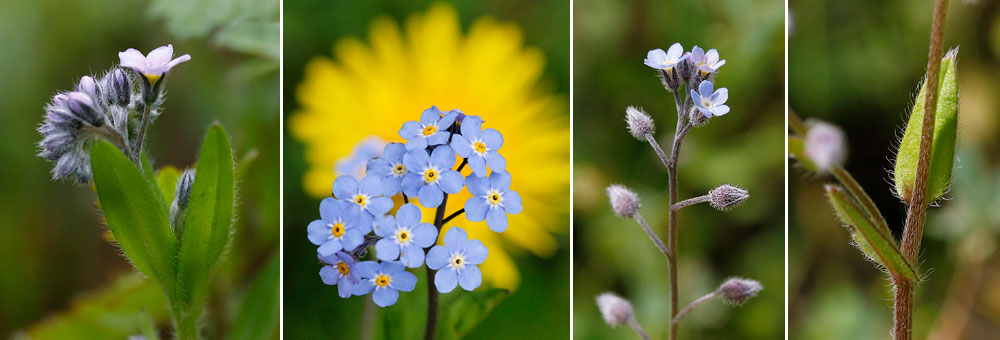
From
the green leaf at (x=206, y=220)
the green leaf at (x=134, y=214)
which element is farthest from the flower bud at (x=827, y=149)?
the green leaf at (x=134, y=214)

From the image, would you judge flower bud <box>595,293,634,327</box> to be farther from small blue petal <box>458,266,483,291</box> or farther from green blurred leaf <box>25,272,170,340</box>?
green blurred leaf <box>25,272,170,340</box>

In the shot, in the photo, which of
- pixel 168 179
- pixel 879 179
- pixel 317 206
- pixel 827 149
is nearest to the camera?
pixel 827 149

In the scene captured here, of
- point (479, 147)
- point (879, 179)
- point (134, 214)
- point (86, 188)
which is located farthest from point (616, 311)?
point (86, 188)

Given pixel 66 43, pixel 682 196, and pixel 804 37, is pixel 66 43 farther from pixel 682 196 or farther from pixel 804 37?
pixel 804 37

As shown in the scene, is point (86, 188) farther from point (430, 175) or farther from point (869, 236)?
point (869, 236)

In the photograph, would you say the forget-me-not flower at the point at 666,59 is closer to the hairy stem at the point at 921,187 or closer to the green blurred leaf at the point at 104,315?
the hairy stem at the point at 921,187

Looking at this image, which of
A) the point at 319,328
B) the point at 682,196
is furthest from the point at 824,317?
the point at 319,328

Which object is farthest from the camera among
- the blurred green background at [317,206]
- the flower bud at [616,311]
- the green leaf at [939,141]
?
the blurred green background at [317,206]
